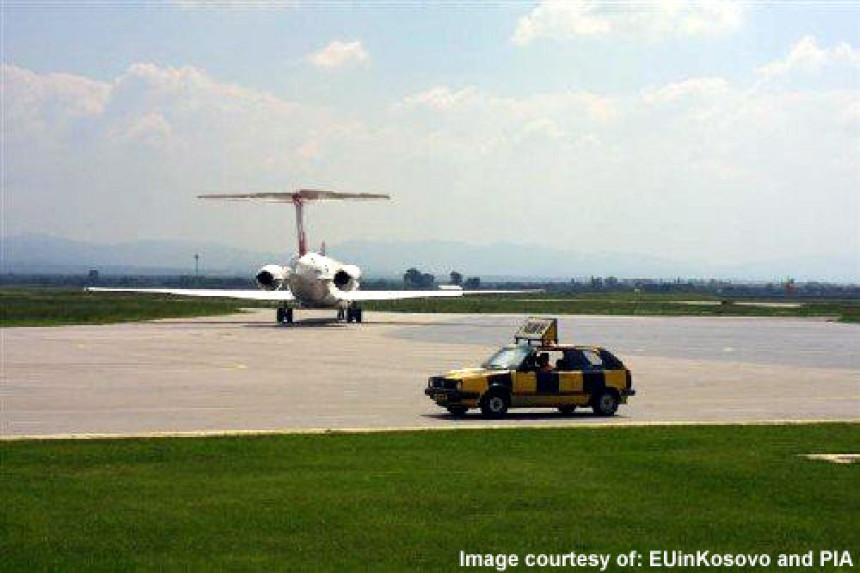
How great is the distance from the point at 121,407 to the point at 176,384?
19.0 feet

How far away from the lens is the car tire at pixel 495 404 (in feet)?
82.6

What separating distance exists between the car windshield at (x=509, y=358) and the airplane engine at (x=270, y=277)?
46.3 m

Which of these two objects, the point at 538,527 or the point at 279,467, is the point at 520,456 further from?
the point at 538,527

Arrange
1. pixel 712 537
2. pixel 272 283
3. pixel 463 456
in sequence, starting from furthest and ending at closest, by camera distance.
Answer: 1. pixel 272 283
2. pixel 463 456
3. pixel 712 537

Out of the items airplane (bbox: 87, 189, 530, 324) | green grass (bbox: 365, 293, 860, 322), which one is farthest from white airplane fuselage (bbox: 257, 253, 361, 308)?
green grass (bbox: 365, 293, 860, 322)

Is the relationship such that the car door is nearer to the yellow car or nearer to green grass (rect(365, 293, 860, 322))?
the yellow car

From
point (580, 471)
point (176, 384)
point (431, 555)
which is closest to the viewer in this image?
point (431, 555)

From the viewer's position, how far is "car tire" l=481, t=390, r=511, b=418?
25.2 metres

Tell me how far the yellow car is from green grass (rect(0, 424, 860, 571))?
3.95 metres

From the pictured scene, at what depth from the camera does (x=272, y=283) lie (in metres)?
72.2

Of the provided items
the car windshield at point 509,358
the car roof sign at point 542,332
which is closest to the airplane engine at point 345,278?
the car roof sign at point 542,332

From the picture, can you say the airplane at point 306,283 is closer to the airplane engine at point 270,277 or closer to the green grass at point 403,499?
the airplane engine at point 270,277

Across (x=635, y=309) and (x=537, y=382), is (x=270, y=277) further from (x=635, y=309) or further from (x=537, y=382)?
(x=635, y=309)

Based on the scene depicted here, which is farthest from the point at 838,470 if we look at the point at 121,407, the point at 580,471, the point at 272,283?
the point at 272,283
